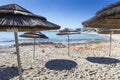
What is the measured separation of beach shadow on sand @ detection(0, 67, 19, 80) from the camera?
269 inches

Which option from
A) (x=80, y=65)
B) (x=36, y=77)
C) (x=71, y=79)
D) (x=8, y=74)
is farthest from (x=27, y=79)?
(x=80, y=65)

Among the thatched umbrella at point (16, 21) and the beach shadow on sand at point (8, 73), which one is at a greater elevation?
the thatched umbrella at point (16, 21)

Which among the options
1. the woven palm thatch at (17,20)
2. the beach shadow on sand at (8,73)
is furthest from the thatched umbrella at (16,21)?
the beach shadow on sand at (8,73)

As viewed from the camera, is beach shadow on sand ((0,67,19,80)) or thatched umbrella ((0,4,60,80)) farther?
beach shadow on sand ((0,67,19,80))

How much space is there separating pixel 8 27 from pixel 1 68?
4900mm

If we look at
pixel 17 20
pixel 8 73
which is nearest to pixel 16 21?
pixel 17 20

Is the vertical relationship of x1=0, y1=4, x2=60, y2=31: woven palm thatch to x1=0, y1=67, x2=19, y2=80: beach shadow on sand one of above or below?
above

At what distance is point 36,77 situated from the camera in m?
6.70

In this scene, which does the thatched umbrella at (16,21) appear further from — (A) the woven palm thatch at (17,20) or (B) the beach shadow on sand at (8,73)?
(B) the beach shadow on sand at (8,73)

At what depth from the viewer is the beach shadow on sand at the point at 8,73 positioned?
6830 mm

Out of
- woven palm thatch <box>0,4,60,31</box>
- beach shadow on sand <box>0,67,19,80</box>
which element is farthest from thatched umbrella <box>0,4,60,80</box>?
beach shadow on sand <box>0,67,19,80</box>

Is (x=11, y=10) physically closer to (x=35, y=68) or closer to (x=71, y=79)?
(x=71, y=79)

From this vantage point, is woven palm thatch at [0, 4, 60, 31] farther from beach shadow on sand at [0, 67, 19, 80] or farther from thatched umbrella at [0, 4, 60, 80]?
beach shadow on sand at [0, 67, 19, 80]

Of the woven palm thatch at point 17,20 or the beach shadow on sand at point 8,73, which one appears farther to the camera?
the beach shadow on sand at point 8,73
